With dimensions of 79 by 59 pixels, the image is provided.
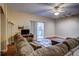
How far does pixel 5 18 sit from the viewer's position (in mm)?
1820

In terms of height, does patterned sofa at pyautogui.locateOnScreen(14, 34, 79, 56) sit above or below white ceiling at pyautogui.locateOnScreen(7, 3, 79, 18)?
below

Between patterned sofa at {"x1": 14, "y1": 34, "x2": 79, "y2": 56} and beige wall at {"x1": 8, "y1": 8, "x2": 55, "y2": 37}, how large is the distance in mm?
217

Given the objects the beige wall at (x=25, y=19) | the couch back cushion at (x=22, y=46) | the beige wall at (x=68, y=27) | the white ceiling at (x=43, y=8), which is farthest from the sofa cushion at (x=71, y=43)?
the couch back cushion at (x=22, y=46)

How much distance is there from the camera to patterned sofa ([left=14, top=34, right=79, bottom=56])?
5.44 feet

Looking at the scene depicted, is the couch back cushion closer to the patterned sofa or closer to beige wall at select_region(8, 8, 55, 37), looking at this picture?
the patterned sofa

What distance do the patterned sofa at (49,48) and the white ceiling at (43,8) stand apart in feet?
1.43

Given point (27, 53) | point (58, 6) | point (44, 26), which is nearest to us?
point (27, 53)

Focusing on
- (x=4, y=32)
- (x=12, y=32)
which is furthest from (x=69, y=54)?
(x=4, y=32)

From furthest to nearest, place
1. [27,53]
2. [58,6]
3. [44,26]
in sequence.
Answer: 1. [44,26]
2. [58,6]
3. [27,53]

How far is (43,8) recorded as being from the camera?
1838 millimetres

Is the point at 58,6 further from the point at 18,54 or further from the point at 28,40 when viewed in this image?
the point at 18,54

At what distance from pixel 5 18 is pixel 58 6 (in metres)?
0.87

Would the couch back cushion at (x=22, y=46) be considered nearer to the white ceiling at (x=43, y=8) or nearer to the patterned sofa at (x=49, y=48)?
the patterned sofa at (x=49, y=48)

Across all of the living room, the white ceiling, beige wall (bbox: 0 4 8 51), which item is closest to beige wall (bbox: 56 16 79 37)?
the living room
